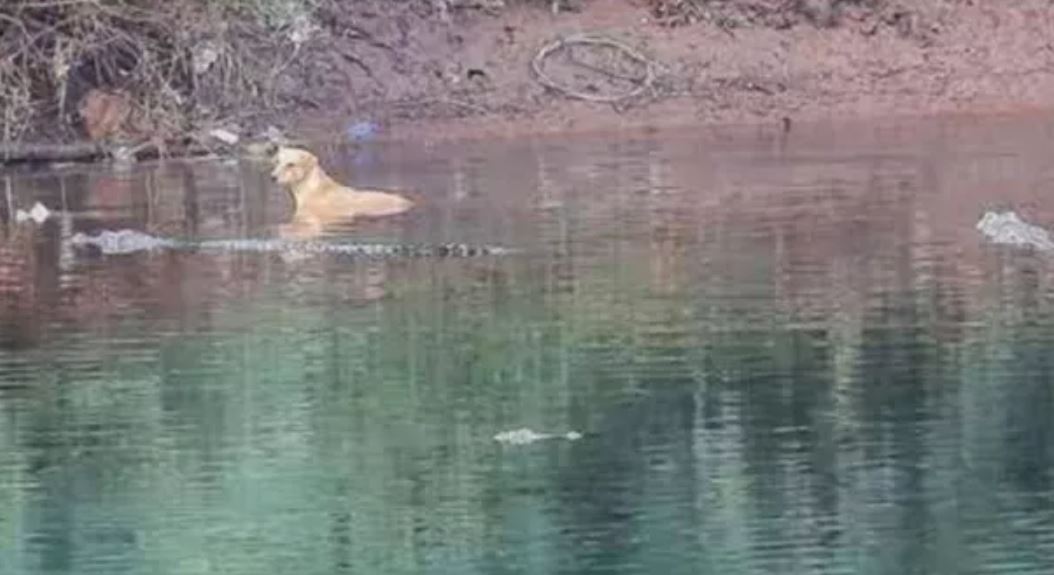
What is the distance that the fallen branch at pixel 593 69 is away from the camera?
2353cm

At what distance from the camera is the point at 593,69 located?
24.1 m

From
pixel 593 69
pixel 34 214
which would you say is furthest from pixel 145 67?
pixel 34 214

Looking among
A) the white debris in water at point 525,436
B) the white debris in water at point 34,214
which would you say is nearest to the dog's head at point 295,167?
the white debris in water at point 34,214

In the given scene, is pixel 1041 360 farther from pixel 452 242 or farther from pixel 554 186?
pixel 554 186

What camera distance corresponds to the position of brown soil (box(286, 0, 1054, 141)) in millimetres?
23266

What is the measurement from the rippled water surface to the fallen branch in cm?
431

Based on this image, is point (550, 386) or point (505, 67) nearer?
point (550, 386)

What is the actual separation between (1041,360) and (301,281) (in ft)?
13.1

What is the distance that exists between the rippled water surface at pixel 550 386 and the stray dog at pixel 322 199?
0.17 metres

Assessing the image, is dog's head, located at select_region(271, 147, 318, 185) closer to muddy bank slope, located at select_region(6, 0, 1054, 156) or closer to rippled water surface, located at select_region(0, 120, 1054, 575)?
rippled water surface, located at select_region(0, 120, 1054, 575)

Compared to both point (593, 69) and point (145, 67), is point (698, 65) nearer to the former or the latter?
point (593, 69)

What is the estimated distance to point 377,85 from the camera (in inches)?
941

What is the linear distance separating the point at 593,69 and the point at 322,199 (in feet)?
20.9

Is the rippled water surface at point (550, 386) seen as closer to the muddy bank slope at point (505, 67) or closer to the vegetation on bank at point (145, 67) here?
the vegetation on bank at point (145, 67)
